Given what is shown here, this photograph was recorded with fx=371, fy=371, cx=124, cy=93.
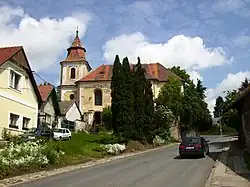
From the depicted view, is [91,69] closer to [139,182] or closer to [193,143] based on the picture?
[193,143]

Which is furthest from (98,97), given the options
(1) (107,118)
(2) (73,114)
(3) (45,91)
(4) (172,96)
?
(3) (45,91)

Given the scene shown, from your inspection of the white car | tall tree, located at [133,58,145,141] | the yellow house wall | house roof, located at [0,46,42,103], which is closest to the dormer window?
the yellow house wall

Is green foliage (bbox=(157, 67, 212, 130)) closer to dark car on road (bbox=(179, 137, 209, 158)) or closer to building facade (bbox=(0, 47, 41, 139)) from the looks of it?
building facade (bbox=(0, 47, 41, 139))

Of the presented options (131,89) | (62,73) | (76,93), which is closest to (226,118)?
(131,89)

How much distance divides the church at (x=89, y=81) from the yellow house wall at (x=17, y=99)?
99.1ft

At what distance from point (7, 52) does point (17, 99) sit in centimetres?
406

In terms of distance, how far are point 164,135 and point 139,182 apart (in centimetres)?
3231

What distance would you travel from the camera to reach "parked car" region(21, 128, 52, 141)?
28.4 m

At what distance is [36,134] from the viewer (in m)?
29.9

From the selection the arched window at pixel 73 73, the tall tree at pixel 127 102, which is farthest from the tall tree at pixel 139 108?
the arched window at pixel 73 73

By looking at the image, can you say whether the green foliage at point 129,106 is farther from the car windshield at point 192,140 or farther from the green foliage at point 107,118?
the green foliage at point 107,118

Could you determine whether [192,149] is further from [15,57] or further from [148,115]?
[15,57]

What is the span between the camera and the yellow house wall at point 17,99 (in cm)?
2928

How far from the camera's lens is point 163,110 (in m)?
49.1
